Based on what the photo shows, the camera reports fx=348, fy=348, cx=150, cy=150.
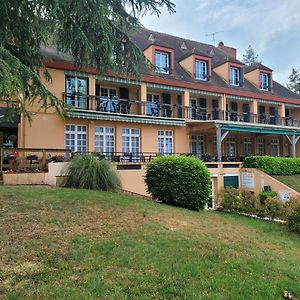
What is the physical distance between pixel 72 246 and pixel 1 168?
1010 cm

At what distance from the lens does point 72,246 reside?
6.73m

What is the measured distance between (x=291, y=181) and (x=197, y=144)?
24.8 ft

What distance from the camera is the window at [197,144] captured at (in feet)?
89.0

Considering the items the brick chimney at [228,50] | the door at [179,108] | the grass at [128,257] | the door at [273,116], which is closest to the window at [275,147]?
the door at [273,116]

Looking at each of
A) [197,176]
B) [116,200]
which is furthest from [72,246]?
[197,176]

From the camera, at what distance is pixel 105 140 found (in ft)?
73.8

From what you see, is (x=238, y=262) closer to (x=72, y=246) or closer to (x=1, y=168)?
(x=72, y=246)

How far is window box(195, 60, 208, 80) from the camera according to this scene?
28.5 meters

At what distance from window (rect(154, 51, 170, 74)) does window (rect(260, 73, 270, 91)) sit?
35.3 feet

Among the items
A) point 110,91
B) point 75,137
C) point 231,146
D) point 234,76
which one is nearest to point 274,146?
point 231,146

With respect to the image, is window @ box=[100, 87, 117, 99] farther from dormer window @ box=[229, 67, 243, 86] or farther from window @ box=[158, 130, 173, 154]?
dormer window @ box=[229, 67, 243, 86]

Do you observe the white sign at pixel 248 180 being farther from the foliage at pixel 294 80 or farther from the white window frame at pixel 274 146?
the foliage at pixel 294 80

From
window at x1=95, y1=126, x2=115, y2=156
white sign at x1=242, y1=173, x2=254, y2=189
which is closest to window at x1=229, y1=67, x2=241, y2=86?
white sign at x1=242, y1=173, x2=254, y2=189

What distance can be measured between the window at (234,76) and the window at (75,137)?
15.0 m
